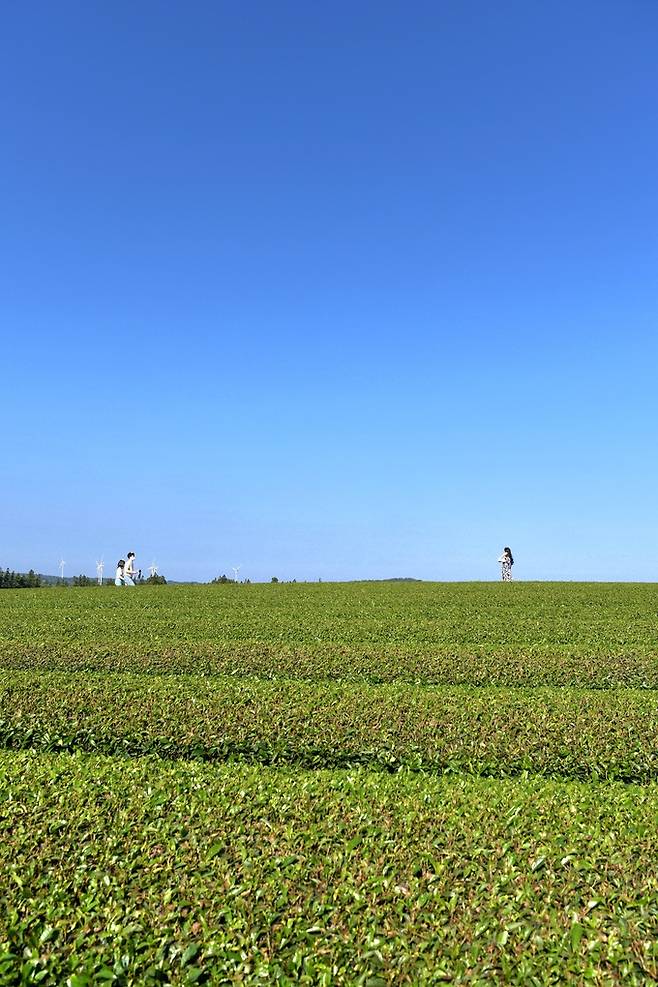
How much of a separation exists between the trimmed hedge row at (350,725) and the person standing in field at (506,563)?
24.6m

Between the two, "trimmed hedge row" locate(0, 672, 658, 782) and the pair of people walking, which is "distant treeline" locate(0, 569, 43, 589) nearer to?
the pair of people walking

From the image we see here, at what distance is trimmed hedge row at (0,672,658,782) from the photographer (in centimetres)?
1193

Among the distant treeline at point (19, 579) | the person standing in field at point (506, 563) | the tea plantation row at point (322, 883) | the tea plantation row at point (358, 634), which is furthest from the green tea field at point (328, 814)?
the distant treeline at point (19, 579)

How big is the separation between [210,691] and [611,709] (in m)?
8.30

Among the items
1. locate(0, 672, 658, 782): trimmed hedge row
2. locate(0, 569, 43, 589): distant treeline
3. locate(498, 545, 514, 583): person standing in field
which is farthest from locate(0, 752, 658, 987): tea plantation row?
locate(0, 569, 43, 589): distant treeline

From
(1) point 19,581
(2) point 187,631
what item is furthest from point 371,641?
(1) point 19,581

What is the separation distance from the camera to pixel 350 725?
1281cm

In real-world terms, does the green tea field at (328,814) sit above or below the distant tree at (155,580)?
below

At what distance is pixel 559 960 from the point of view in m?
6.49

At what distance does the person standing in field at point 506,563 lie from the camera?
39.5 metres

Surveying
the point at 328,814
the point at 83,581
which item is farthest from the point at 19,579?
the point at 328,814

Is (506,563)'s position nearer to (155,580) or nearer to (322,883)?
(155,580)

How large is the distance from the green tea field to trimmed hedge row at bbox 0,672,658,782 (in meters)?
0.05

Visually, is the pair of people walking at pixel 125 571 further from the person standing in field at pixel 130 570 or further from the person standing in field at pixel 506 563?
the person standing in field at pixel 506 563
